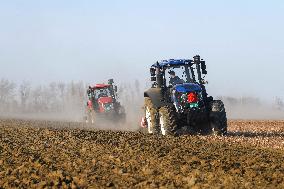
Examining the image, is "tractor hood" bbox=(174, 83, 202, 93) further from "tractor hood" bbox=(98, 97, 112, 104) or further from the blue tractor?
"tractor hood" bbox=(98, 97, 112, 104)

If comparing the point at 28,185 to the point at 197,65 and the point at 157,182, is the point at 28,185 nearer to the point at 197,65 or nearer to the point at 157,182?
the point at 157,182

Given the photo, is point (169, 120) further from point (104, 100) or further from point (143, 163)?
point (104, 100)

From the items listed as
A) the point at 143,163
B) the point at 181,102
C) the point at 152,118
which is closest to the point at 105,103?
the point at 152,118

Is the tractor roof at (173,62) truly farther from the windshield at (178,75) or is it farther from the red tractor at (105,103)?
the red tractor at (105,103)

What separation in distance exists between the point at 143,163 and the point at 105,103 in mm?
18899

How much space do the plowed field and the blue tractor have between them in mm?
1337

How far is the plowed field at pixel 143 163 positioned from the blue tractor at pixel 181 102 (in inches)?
52.6

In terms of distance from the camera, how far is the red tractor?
2653 cm

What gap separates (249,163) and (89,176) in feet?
8.42

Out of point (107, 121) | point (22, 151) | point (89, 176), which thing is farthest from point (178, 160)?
point (107, 121)

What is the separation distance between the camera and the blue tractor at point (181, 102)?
1345 cm

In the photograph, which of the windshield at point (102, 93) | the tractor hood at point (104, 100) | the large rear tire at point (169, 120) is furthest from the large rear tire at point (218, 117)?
the windshield at point (102, 93)

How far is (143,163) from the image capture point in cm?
790

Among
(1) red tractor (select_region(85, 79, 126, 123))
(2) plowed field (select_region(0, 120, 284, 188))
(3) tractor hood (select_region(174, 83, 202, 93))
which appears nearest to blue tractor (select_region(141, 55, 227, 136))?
(3) tractor hood (select_region(174, 83, 202, 93))
